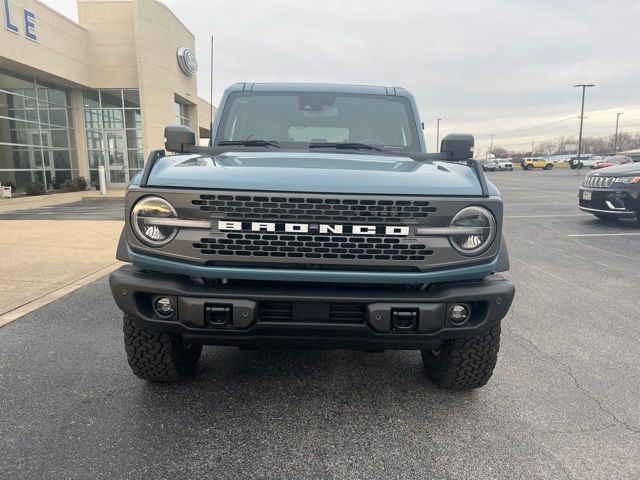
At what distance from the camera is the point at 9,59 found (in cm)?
1631

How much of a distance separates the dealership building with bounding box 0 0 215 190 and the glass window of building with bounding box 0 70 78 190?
0.13ft

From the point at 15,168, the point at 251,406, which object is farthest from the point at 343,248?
the point at 15,168

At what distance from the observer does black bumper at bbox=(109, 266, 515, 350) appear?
222cm

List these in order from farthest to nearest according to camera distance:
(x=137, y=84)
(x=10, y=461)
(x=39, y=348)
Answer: (x=137, y=84) < (x=39, y=348) < (x=10, y=461)

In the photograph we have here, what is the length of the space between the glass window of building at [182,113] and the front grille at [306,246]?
80.2 ft

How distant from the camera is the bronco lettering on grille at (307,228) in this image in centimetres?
224

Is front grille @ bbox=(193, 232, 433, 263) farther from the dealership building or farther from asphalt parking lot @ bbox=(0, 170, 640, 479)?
the dealership building

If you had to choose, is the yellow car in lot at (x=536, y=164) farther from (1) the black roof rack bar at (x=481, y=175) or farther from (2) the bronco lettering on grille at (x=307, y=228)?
(2) the bronco lettering on grille at (x=307, y=228)

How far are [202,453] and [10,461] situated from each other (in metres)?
0.89

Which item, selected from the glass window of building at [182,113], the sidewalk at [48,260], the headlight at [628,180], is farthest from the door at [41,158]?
the headlight at [628,180]

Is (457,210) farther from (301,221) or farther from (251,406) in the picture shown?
(251,406)

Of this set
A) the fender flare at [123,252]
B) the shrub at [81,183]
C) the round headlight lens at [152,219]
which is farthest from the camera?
the shrub at [81,183]

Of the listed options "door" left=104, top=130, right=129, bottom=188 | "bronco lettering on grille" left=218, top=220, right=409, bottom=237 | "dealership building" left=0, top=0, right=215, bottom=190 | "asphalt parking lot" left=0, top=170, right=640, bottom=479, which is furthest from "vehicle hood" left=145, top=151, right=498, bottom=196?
"door" left=104, top=130, right=129, bottom=188

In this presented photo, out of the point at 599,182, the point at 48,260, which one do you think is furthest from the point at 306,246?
the point at 599,182
